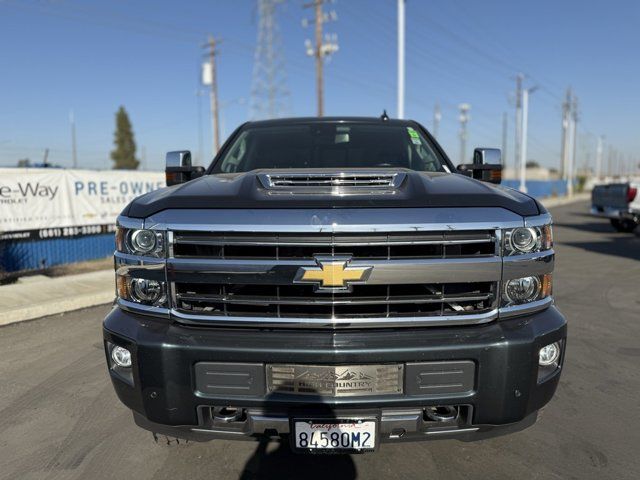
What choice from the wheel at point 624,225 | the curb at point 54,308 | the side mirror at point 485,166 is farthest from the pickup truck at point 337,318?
the wheel at point 624,225

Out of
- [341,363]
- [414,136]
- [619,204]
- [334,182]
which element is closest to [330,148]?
[414,136]

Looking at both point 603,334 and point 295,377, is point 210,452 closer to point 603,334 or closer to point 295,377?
point 295,377

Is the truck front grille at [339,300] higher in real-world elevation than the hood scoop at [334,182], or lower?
lower

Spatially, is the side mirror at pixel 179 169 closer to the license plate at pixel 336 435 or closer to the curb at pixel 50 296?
the license plate at pixel 336 435

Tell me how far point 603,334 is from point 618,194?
11.9 meters

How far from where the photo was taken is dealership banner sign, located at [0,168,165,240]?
9375mm

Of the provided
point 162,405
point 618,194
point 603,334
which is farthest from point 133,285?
point 618,194

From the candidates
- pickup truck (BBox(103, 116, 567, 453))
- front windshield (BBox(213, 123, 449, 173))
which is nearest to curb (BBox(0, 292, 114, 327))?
front windshield (BBox(213, 123, 449, 173))

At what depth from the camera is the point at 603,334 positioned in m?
5.16

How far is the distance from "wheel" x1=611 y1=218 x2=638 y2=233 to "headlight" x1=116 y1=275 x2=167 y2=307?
16373mm

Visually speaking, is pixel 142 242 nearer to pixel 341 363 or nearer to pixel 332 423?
pixel 341 363

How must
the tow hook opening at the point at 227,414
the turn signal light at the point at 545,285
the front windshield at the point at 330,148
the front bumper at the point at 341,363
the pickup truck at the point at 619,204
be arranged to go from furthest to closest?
the pickup truck at the point at 619,204 → the front windshield at the point at 330,148 → the turn signal light at the point at 545,285 → the tow hook opening at the point at 227,414 → the front bumper at the point at 341,363

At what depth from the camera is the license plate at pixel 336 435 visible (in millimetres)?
2182

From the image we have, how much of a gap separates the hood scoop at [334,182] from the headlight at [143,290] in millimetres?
704
